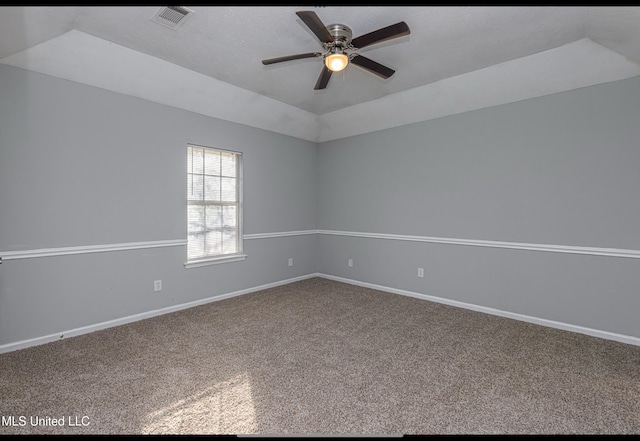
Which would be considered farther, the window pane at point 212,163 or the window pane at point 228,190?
the window pane at point 228,190

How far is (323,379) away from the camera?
7.25ft

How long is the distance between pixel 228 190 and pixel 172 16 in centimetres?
220

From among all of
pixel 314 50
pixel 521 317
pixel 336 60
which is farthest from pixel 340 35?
pixel 521 317

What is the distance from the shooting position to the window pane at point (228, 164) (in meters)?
4.14

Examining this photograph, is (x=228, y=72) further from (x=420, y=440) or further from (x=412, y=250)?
(x=420, y=440)

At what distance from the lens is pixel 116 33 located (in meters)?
2.53

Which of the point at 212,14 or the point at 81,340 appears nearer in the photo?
the point at 212,14

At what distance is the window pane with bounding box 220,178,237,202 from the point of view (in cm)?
414

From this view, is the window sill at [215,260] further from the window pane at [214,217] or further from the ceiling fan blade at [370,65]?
the ceiling fan blade at [370,65]

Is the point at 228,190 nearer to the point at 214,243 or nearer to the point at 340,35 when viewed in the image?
the point at 214,243

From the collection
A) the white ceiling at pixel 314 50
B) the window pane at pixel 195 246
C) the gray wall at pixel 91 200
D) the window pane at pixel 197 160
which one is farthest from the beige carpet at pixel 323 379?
the white ceiling at pixel 314 50

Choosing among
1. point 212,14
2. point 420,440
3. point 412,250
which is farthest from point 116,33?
point 412,250

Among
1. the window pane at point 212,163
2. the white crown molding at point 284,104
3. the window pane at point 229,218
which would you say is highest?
the white crown molding at point 284,104

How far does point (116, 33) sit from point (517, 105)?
3942mm
